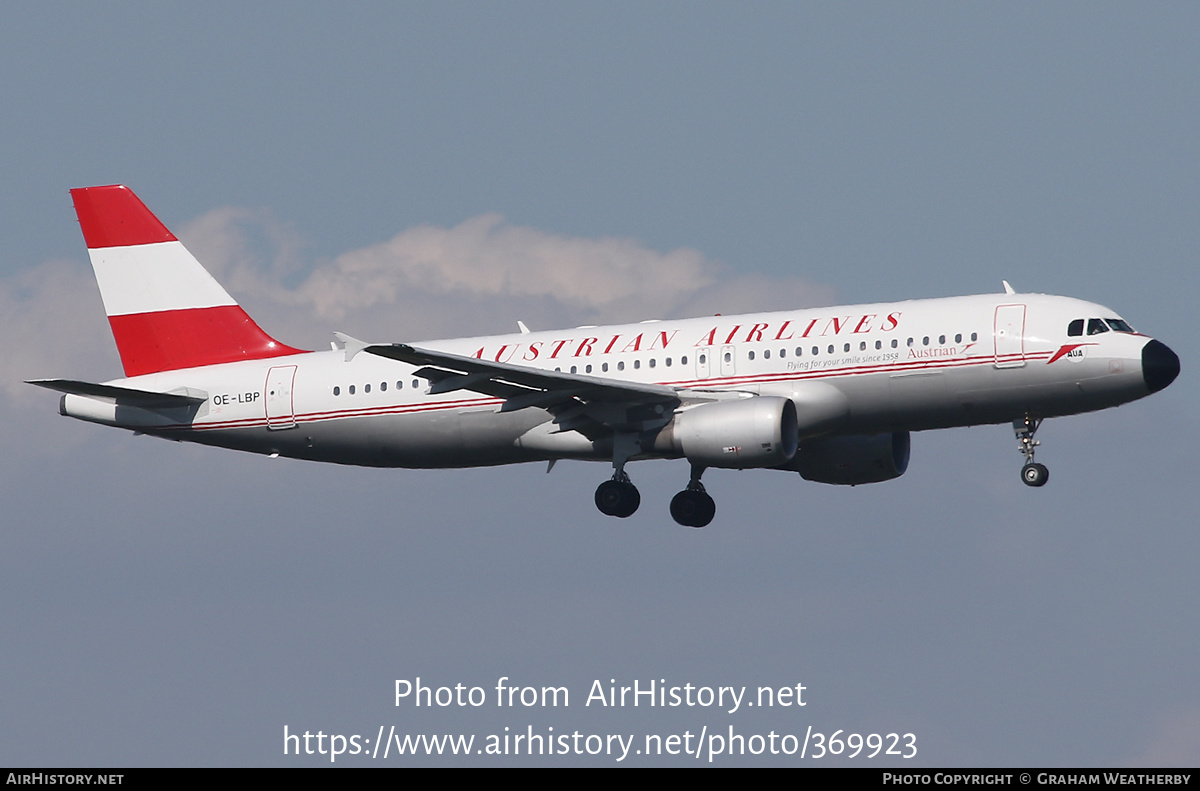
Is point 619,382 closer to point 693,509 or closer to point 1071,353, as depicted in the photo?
point 693,509

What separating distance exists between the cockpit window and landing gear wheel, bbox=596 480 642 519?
12.8 meters

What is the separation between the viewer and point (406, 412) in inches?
1895

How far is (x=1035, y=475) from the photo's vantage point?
44.4 m

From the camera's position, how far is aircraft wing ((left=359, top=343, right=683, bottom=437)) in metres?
42.9

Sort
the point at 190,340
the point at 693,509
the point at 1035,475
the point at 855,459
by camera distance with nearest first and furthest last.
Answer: the point at 1035,475
the point at 693,509
the point at 855,459
the point at 190,340

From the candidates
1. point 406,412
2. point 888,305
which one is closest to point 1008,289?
point 888,305

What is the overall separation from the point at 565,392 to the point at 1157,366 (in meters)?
14.3

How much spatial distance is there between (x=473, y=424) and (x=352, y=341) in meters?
8.08

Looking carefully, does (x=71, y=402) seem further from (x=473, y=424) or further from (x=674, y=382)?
(x=674, y=382)

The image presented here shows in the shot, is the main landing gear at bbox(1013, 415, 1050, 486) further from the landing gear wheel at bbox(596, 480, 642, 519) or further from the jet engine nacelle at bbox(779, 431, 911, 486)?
the landing gear wheel at bbox(596, 480, 642, 519)

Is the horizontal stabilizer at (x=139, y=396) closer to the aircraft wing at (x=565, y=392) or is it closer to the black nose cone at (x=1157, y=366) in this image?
the aircraft wing at (x=565, y=392)

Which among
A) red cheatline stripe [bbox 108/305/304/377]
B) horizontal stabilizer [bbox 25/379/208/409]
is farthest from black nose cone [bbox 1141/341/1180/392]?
horizontal stabilizer [bbox 25/379/208/409]

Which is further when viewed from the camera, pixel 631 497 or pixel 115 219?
pixel 115 219

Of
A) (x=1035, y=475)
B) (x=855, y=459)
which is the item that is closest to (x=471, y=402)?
(x=855, y=459)
